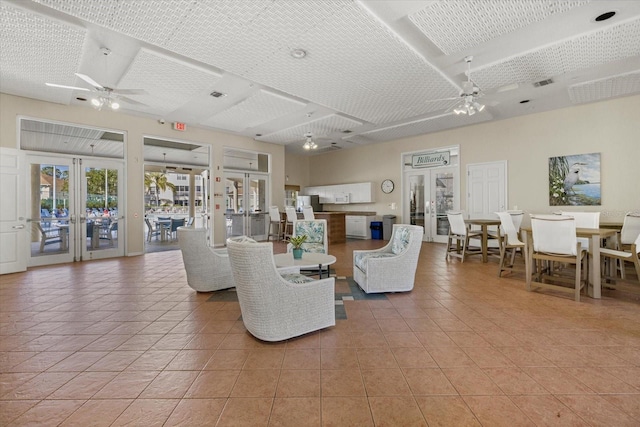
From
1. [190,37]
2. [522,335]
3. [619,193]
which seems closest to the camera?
[522,335]

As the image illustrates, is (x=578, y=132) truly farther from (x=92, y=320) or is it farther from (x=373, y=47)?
(x=92, y=320)

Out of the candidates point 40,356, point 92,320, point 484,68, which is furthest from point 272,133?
point 40,356

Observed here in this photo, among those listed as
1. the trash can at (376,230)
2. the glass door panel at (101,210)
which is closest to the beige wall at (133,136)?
the glass door panel at (101,210)

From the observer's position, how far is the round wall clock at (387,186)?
9.76 metres

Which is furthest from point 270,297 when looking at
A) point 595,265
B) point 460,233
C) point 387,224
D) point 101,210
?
point 387,224

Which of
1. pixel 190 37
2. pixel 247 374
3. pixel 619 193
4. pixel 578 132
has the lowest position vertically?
pixel 247 374

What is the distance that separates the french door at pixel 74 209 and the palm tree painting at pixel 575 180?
32.7ft

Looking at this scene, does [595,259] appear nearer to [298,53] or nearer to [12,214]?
[298,53]

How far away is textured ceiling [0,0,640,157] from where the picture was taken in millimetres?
3176

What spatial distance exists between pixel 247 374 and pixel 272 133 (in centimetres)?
737

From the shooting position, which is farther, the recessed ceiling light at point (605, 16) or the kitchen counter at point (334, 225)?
the kitchen counter at point (334, 225)

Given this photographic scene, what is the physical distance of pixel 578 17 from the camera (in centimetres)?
336

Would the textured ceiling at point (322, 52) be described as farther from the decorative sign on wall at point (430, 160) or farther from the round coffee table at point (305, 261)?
the round coffee table at point (305, 261)

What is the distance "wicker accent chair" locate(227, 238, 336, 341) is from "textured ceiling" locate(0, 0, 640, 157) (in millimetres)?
2603
